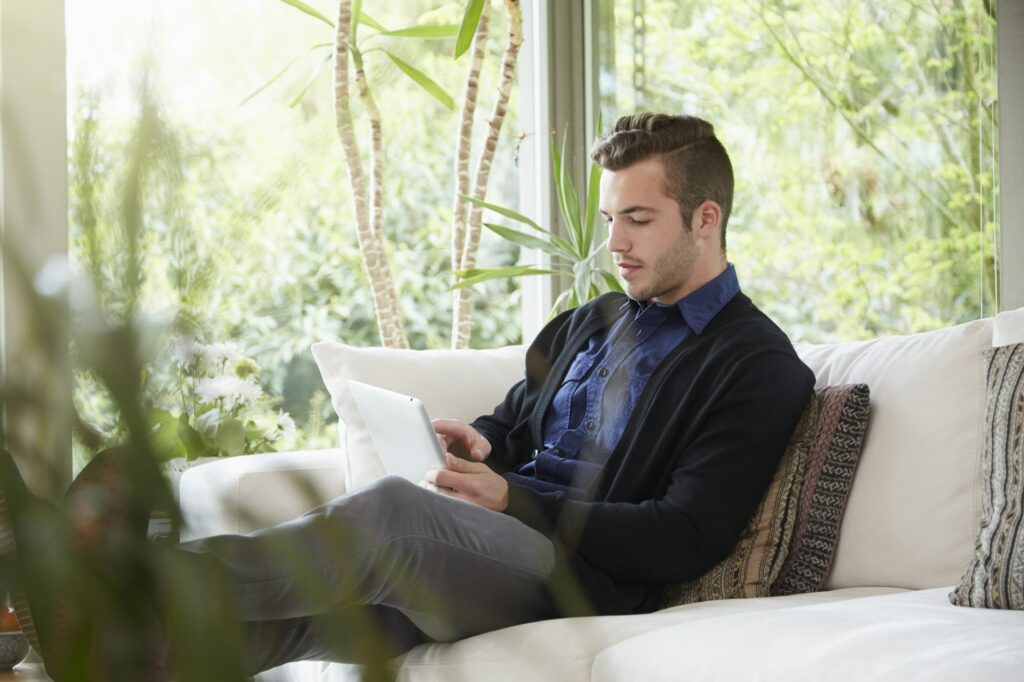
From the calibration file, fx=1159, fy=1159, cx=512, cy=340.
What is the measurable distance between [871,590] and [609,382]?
599mm

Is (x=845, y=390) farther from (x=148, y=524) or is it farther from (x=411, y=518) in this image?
(x=148, y=524)

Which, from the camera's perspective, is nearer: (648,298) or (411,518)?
(411,518)

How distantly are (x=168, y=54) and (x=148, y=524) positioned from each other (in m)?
0.10

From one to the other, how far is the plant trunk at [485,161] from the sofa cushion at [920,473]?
1780 mm

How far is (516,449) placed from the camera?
7.53 ft

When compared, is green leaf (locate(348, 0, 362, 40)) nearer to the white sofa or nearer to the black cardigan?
the white sofa

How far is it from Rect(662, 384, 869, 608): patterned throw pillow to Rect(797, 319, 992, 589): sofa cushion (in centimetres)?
4

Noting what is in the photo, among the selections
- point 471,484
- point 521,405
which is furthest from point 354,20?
point 471,484

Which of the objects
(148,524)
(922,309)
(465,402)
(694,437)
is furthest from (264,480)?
(922,309)

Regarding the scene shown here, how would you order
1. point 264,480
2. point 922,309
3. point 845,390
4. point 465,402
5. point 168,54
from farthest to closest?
point 922,309
point 465,402
point 845,390
point 264,480
point 168,54

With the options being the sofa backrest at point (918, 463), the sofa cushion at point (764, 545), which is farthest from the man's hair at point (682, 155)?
the sofa cushion at point (764, 545)

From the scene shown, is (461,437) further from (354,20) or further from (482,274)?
(354,20)

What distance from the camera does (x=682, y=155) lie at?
2232 mm

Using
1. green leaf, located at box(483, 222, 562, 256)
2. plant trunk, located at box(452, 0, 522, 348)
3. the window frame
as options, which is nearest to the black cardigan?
the window frame
